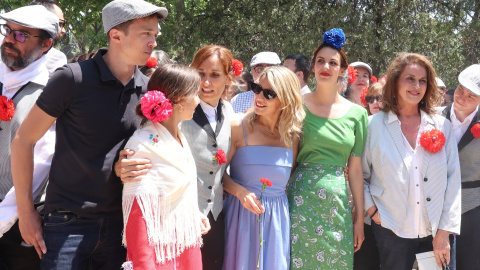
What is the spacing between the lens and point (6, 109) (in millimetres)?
2949

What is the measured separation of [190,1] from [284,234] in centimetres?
1101

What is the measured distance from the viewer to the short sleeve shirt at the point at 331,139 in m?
3.53

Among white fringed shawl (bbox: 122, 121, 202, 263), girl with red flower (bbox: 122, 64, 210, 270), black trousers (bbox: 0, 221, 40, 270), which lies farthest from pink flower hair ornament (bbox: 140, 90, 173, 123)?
black trousers (bbox: 0, 221, 40, 270)

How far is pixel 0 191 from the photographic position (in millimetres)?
3066

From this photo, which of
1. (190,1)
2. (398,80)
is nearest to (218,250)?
(398,80)

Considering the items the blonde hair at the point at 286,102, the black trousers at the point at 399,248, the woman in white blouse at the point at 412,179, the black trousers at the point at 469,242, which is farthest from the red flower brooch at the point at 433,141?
the blonde hair at the point at 286,102

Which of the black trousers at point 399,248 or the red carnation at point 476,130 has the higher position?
the red carnation at point 476,130

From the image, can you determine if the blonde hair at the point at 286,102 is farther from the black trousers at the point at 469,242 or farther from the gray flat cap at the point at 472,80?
the black trousers at the point at 469,242

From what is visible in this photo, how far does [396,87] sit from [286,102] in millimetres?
1045

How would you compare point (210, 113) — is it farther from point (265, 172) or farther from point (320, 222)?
point (320, 222)

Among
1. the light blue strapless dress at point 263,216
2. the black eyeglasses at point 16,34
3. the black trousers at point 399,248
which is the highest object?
the black eyeglasses at point 16,34

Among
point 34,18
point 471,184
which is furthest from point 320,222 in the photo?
point 34,18

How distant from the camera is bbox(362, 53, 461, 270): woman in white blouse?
140 inches

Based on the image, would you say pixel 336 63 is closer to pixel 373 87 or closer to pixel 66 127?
pixel 373 87
